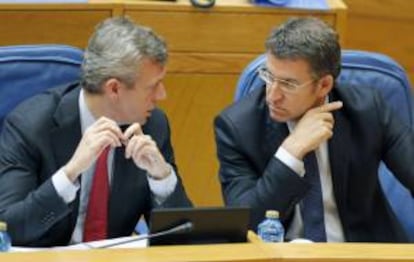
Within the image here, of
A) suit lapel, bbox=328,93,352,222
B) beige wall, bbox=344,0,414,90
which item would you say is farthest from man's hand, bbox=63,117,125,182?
beige wall, bbox=344,0,414,90

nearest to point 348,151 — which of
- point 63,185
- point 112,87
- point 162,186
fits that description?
point 162,186

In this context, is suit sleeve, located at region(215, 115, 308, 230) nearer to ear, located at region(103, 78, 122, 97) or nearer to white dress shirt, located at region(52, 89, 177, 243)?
white dress shirt, located at region(52, 89, 177, 243)

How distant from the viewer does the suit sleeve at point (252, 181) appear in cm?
252

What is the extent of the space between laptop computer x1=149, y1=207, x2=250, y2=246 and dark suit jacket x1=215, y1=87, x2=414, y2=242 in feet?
2.07

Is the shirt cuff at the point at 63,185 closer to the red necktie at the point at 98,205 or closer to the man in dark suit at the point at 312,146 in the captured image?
the red necktie at the point at 98,205

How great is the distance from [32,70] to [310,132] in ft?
2.53

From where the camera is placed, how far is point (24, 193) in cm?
244

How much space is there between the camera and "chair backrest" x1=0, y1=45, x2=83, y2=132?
2.75 m

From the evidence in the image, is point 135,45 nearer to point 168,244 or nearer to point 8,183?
point 8,183

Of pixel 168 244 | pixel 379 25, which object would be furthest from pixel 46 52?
pixel 379 25

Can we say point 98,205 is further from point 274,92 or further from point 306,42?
point 306,42

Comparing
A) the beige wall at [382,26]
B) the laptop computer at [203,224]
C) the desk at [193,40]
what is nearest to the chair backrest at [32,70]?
the desk at [193,40]

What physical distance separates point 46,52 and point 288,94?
26.7 inches

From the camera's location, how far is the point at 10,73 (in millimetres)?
2754
